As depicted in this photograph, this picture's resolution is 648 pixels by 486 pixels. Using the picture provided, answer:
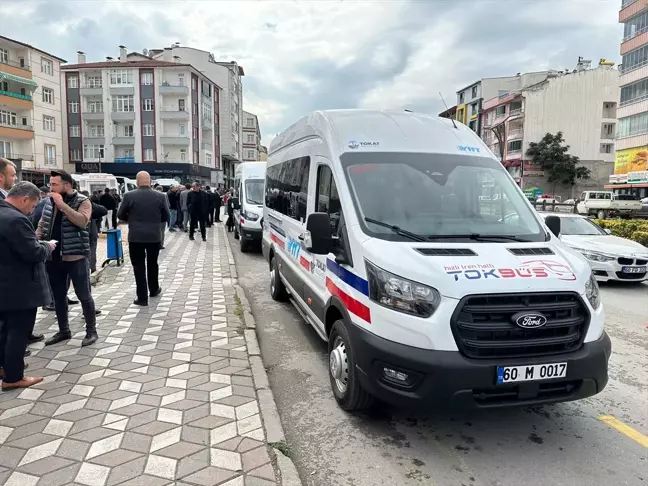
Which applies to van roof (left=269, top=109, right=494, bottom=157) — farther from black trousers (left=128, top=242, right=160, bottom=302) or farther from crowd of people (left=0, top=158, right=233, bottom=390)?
black trousers (left=128, top=242, right=160, bottom=302)

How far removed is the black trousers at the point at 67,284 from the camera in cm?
520

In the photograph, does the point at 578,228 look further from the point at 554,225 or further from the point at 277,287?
the point at 277,287

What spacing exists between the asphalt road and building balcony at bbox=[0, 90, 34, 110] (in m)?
49.8

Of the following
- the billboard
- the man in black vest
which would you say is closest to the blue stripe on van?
the man in black vest

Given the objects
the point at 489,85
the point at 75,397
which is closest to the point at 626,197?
the point at 75,397

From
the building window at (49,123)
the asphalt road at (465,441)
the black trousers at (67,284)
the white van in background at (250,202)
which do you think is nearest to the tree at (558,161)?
the white van in background at (250,202)

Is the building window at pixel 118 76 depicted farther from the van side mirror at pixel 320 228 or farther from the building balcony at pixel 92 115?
the van side mirror at pixel 320 228

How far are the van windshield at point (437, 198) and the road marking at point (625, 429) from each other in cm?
160

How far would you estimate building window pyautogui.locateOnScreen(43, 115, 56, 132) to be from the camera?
49578mm

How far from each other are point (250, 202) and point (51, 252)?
933 centimetres

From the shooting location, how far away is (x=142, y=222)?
6.95 meters

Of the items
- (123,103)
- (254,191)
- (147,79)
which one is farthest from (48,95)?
(254,191)

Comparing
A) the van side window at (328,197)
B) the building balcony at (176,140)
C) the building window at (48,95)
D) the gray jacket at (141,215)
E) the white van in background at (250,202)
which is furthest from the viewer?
the building balcony at (176,140)

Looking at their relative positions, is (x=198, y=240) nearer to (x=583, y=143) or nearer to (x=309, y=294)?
(x=309, y=294)
